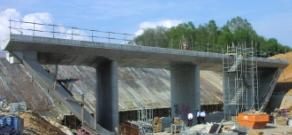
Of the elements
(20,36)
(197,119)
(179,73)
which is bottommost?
(197,119)

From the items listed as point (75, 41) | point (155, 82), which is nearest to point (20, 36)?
point (75, 41)

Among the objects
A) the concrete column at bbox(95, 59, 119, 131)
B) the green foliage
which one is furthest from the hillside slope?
the green foliage

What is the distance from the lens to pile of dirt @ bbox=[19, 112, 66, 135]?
25.6m

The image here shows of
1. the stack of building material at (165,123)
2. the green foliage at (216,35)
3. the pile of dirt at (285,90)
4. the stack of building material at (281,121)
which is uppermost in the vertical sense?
the green foliage at (216,35)

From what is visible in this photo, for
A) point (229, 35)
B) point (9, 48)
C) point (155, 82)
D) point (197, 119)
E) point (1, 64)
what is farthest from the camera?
point (229, 35)

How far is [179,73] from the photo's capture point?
42.4 metres

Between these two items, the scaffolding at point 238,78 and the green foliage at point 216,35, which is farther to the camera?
the green foliage at point 216,35

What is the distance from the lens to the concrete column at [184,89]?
4144 centimetres

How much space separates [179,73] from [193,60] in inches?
87.8

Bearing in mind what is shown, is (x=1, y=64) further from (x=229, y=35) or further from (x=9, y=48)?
(x=229, y=35)

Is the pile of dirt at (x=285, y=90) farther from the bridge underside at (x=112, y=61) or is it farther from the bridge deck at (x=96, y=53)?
the bridge deck at (x=96, y=53)

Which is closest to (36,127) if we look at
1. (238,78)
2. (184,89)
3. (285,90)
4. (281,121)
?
(184,89)

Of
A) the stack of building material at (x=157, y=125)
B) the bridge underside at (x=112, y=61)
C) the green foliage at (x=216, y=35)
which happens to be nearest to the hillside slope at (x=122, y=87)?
the bridge underside at (x=112, y=61)

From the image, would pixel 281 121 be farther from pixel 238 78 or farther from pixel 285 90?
pixel 285 90
